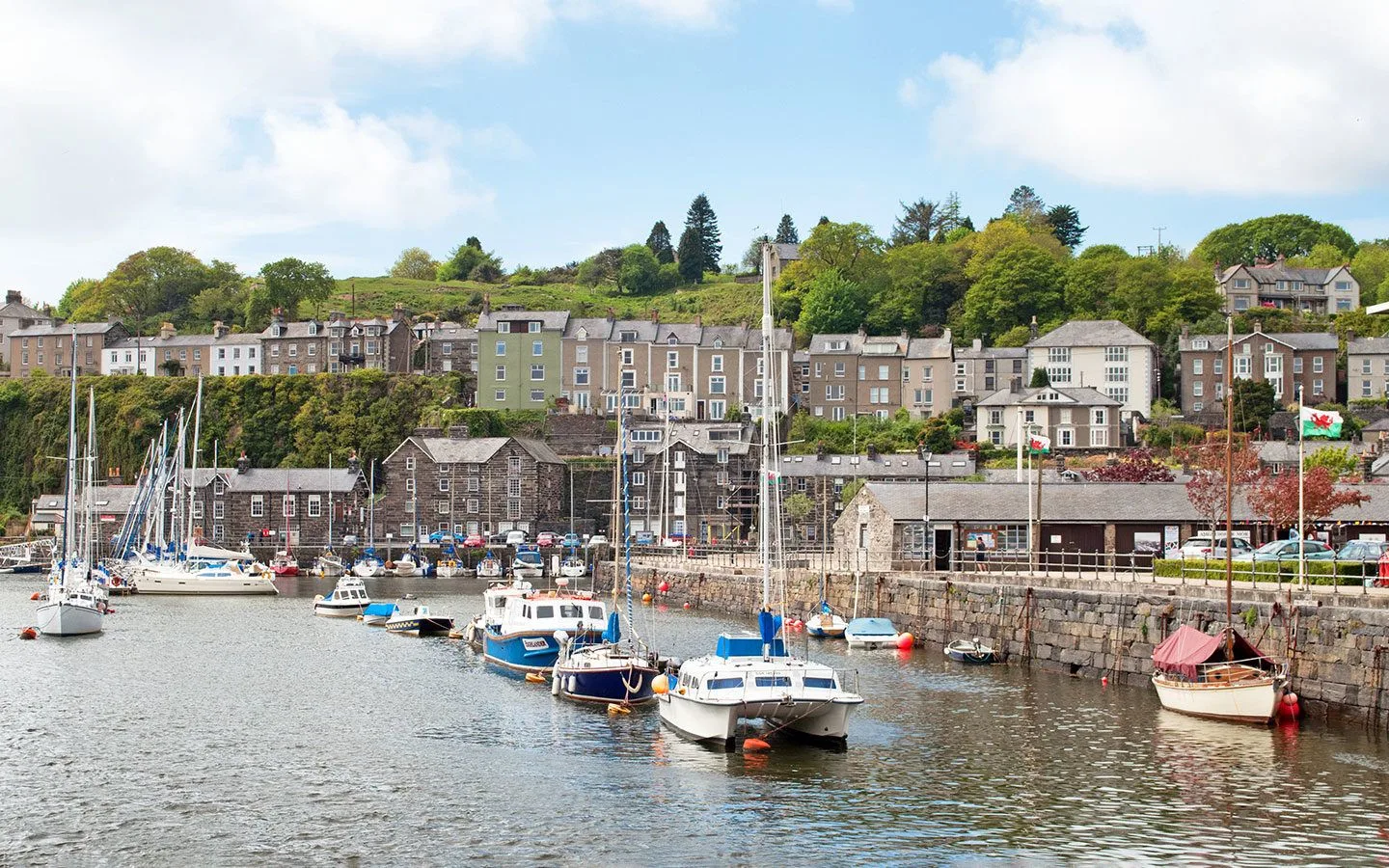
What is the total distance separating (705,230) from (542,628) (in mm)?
147446

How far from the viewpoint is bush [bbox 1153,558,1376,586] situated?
121 feet

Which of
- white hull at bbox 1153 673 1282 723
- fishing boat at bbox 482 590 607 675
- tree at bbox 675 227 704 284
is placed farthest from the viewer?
tree at bbox 675 227 704 284

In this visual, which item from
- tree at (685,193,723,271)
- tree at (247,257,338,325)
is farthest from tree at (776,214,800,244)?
tree at (247,257,338,325)

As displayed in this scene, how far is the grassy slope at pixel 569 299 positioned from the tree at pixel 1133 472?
58668 millimetres

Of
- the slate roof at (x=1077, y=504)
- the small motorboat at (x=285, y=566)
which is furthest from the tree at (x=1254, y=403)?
the small motorboat at (x=285, y=566)

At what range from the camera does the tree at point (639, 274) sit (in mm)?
177625

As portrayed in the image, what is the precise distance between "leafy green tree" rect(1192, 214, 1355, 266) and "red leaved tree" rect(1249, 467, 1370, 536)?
112559 mm

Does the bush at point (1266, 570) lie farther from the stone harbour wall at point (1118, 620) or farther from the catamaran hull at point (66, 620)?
the catamaran hull at point (66, 620)

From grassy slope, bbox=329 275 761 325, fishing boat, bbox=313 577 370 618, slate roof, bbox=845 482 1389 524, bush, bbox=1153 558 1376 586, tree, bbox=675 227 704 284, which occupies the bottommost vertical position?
fishing boat, bbox=313 577 370 618

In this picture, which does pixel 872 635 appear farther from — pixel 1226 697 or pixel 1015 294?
pixel 1015 294

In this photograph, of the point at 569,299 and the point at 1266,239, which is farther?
the point at 569,299

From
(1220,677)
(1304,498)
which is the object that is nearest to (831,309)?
(1304,498)

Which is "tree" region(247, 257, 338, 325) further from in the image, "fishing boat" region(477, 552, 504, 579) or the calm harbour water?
the calm harbour water

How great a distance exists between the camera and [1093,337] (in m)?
112
